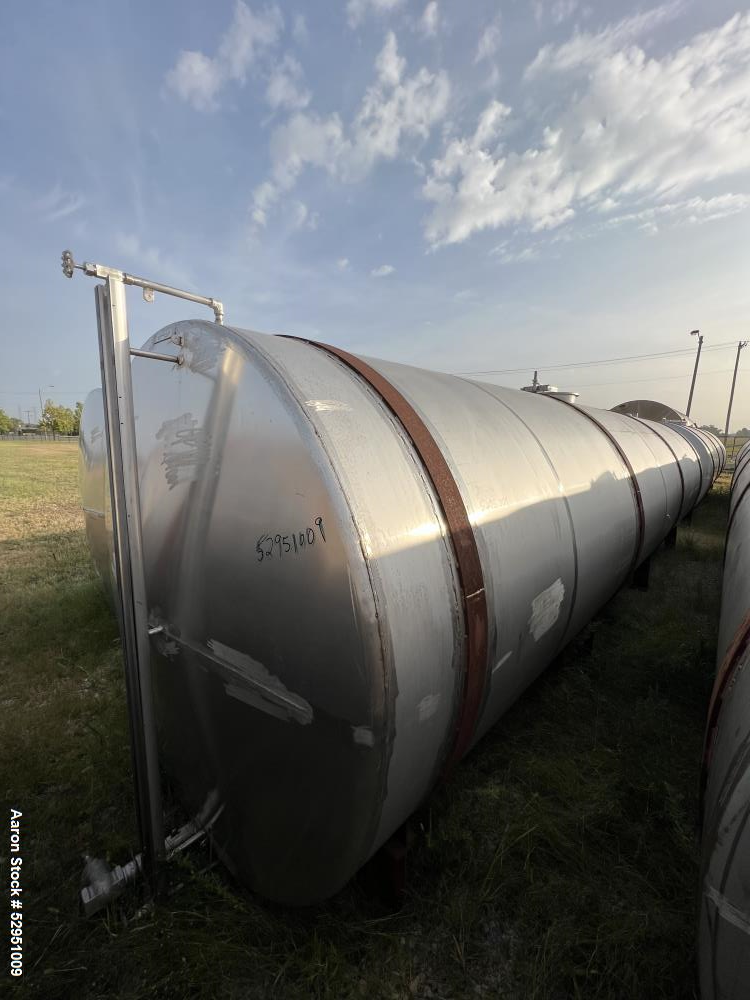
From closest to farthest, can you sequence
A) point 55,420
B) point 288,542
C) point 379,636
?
point 379,636 < point 288,542 < point 55,420

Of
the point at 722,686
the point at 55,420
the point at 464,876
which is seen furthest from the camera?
the point at 55,420

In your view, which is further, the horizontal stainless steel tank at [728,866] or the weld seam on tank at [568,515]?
the weld seam on tank at [568,515]

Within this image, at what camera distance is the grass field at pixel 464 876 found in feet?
6.66

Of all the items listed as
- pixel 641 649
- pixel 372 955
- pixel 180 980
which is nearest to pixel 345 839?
pixel 372 955

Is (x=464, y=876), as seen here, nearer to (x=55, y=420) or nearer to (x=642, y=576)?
(x=642, y=576)

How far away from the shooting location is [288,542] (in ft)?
5.44

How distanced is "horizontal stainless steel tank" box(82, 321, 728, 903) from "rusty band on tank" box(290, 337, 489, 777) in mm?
10

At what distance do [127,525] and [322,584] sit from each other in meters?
0.98

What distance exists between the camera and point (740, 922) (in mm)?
1187

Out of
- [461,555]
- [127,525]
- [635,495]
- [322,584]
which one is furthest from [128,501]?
[635,495]

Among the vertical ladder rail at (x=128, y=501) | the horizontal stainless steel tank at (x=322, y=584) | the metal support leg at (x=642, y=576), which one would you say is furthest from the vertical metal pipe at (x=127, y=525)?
the metal support leg at (x=642, y=576)

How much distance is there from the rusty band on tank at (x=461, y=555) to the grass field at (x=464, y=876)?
0.82m

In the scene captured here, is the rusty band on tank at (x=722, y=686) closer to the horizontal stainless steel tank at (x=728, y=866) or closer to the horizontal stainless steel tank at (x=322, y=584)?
the horizontal stainless steel tank at (x=728, y=866)

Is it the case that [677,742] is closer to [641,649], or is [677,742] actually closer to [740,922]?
[641,649]
